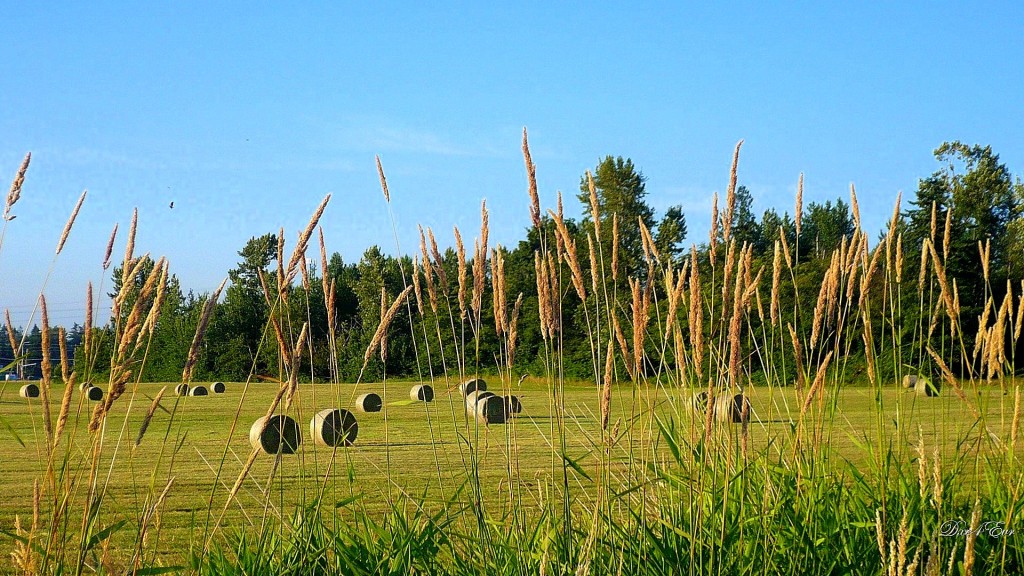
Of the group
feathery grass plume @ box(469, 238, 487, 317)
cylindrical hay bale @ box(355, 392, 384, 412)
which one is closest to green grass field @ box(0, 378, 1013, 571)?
feathery grass plume @ box(469, 238, 487, 317)

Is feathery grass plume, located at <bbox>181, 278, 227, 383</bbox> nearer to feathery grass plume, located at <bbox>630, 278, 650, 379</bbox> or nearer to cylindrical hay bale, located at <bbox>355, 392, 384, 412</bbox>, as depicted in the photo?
feathery grass plume, located at <bbox>630, 278, 650, 379</bbox>

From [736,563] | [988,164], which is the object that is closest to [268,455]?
[736,563]

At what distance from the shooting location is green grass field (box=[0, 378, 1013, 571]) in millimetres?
1952

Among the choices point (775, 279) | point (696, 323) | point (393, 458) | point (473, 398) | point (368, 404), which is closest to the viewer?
point (696, 323)

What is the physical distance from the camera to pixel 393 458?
6.89m

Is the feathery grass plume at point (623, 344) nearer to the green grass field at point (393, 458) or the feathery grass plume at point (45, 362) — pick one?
the green grass field at point (393, 458)

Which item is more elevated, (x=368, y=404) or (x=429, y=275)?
(x=429, y=275)

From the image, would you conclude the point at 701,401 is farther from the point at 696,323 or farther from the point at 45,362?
the point at 45,362

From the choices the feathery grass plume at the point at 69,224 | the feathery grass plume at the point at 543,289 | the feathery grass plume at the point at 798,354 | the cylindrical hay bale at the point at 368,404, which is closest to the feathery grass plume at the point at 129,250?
the feathery grass plume at the point at 69,224

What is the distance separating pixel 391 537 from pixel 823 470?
1.05 meters

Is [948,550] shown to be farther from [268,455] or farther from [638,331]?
[268,455]

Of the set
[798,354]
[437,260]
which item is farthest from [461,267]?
[798,354]

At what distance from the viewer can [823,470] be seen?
222 centimetres

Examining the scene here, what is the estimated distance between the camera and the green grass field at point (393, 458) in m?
1.95
